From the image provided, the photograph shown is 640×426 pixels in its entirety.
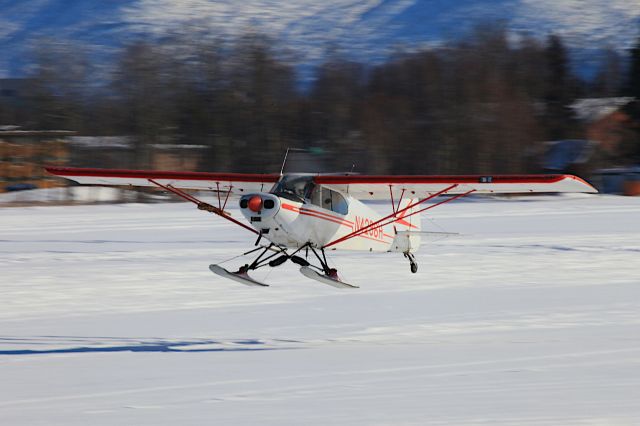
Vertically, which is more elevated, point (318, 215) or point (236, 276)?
point (318, 215)

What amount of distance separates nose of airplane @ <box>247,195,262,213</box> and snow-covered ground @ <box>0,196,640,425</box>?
1360 mm

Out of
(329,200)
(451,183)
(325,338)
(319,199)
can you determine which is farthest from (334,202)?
(325,338)

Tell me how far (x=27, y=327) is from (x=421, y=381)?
466cm

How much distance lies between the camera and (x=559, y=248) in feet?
61.2

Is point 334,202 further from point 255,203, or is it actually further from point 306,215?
point 255,203

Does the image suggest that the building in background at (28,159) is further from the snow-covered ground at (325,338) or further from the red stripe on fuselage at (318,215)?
the red stripe on fuselage at (318,215)

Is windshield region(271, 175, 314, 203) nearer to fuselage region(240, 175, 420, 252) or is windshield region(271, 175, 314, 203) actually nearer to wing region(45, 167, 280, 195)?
fuselage region(240, 175, 420, 252)

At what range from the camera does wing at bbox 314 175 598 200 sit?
11.1 meters

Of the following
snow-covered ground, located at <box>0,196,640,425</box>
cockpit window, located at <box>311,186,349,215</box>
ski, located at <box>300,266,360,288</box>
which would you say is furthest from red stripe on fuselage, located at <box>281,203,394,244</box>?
snow-covered ground, located at <box>0,196,640,425</box>

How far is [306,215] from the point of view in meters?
10.8

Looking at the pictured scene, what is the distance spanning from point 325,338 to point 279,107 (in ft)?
149

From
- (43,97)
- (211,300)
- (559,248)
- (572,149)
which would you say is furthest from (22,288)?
(572,149)

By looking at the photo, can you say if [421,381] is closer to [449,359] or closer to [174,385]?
[449,359]

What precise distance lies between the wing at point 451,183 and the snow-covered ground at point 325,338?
1472 millimetres
